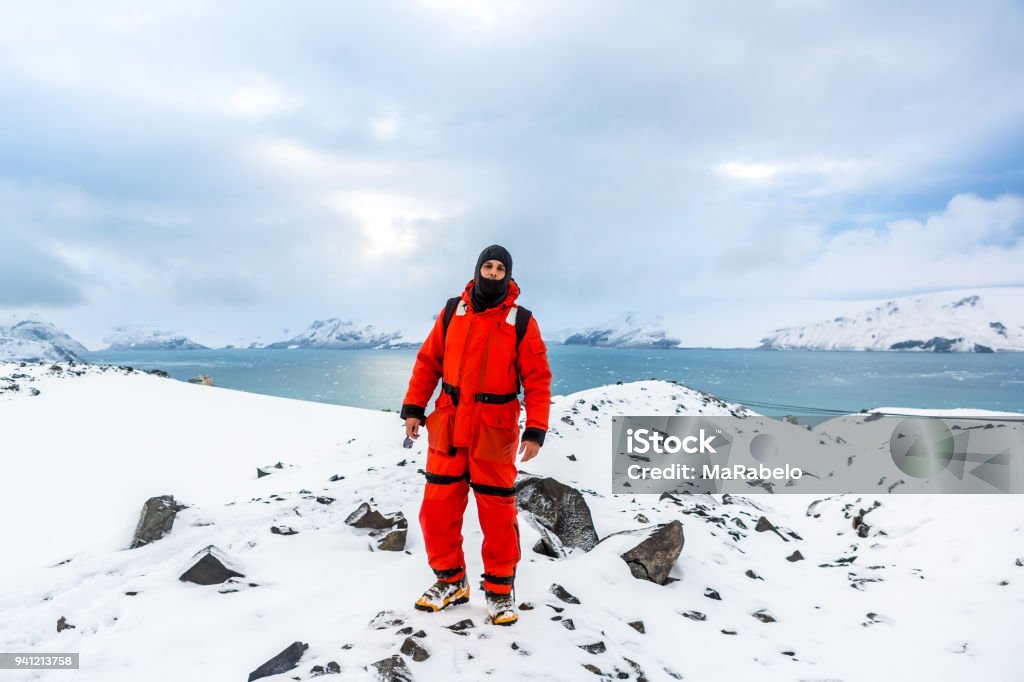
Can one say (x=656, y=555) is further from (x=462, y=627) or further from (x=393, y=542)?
(x=393, y=542)

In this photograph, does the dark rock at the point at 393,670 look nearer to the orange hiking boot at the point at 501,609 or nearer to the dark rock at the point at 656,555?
the orange hiking boot at the point at 501,609

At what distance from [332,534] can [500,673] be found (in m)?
3.37

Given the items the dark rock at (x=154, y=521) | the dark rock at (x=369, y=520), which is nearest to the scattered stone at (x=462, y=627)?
the dark rock at (x=369, y=520)

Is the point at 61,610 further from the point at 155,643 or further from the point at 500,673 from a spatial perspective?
the point at 500,673

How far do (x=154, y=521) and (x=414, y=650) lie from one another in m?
4.51

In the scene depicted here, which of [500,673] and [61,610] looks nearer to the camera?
[500,673]

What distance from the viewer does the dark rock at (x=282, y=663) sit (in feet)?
10.2

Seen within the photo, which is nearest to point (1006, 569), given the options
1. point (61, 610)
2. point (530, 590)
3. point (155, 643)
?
point (530, 590)

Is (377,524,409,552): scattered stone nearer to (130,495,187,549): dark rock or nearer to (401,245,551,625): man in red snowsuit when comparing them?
(401,245,551,625): man in red snowsuit

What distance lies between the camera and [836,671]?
400cm

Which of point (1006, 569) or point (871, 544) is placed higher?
point (1006, 569)

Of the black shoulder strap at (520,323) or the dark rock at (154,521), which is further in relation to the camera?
the dark rock at (154,521)

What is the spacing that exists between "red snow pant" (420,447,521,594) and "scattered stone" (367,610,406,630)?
0.43m

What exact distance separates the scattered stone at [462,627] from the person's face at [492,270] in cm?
259
